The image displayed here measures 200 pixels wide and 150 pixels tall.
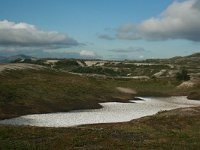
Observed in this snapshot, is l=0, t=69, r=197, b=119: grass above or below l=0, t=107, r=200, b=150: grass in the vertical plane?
below

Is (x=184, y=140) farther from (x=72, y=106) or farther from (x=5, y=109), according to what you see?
(x=72, y=106)

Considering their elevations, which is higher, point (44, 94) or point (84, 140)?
point (84, 140)

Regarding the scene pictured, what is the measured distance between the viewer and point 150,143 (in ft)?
122

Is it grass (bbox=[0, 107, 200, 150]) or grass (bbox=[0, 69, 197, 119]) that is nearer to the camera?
grass (bbox=[0, 107, 200, 150])

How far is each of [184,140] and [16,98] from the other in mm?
55717

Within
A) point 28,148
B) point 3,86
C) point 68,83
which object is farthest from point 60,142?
point 68,83

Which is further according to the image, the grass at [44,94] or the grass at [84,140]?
the grass at [44,94]

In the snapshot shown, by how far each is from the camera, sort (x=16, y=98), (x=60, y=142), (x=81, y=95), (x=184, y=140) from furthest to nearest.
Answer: (x=81, y=95) → (x=16, y=98) → (x=184, y=140) → (x=60, y=142)

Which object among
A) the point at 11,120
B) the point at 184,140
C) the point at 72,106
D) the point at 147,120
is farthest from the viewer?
the point at 72,106

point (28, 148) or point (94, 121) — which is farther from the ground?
point (28, 148)

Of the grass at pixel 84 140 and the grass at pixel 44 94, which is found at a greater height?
the grass at pixel 84 140

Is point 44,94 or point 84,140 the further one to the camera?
point 44,94

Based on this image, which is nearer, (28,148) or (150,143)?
(28,148)

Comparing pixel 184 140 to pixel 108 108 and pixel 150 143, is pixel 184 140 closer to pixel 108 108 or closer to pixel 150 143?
pixel 150 143
